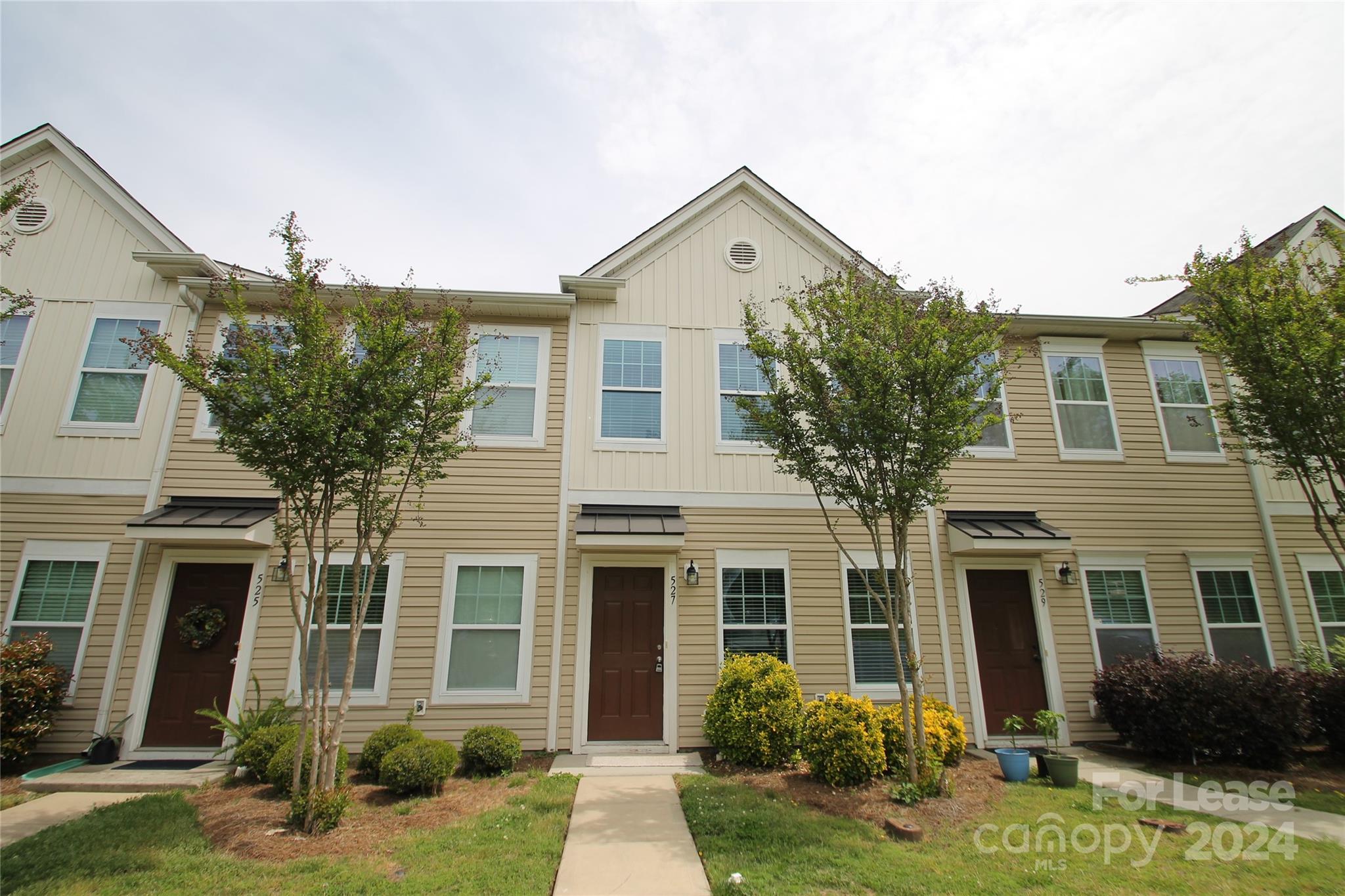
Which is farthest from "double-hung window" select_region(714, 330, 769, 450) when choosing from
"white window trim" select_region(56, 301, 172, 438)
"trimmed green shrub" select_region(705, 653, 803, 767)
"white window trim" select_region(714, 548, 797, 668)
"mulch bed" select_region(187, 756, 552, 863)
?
"white window trim" select_region(56, 301, 172, 438)

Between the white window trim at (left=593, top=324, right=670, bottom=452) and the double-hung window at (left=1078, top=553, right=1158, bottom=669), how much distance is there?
263 inches

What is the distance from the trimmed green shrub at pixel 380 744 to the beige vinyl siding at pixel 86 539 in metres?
3.66

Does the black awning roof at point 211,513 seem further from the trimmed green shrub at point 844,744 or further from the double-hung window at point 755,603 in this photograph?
the trimmed green shrub at point 844,744

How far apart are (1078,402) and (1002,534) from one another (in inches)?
121

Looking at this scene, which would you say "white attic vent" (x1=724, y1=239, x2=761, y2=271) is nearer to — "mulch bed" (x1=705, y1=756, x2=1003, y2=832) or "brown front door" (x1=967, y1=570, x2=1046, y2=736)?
"brown front door" (x1=967, y1=570, x2=1046, y2=736)

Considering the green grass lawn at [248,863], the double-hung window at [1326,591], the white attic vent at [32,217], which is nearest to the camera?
the green grass lawn at [248,863]

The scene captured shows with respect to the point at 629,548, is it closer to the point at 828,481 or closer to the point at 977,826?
the point at 828,481

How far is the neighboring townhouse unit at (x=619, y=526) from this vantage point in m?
7.74

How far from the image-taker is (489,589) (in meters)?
8.16

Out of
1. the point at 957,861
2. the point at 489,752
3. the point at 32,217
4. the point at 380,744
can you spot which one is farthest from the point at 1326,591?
the point at 32,217

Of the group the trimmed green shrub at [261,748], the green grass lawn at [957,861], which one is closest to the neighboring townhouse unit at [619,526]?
the trimmed green shrub at [261,748]

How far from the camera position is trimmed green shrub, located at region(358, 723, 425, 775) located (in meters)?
6.63

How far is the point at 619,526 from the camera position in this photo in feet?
26.2

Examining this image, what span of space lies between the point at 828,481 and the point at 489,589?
15.4 ft
